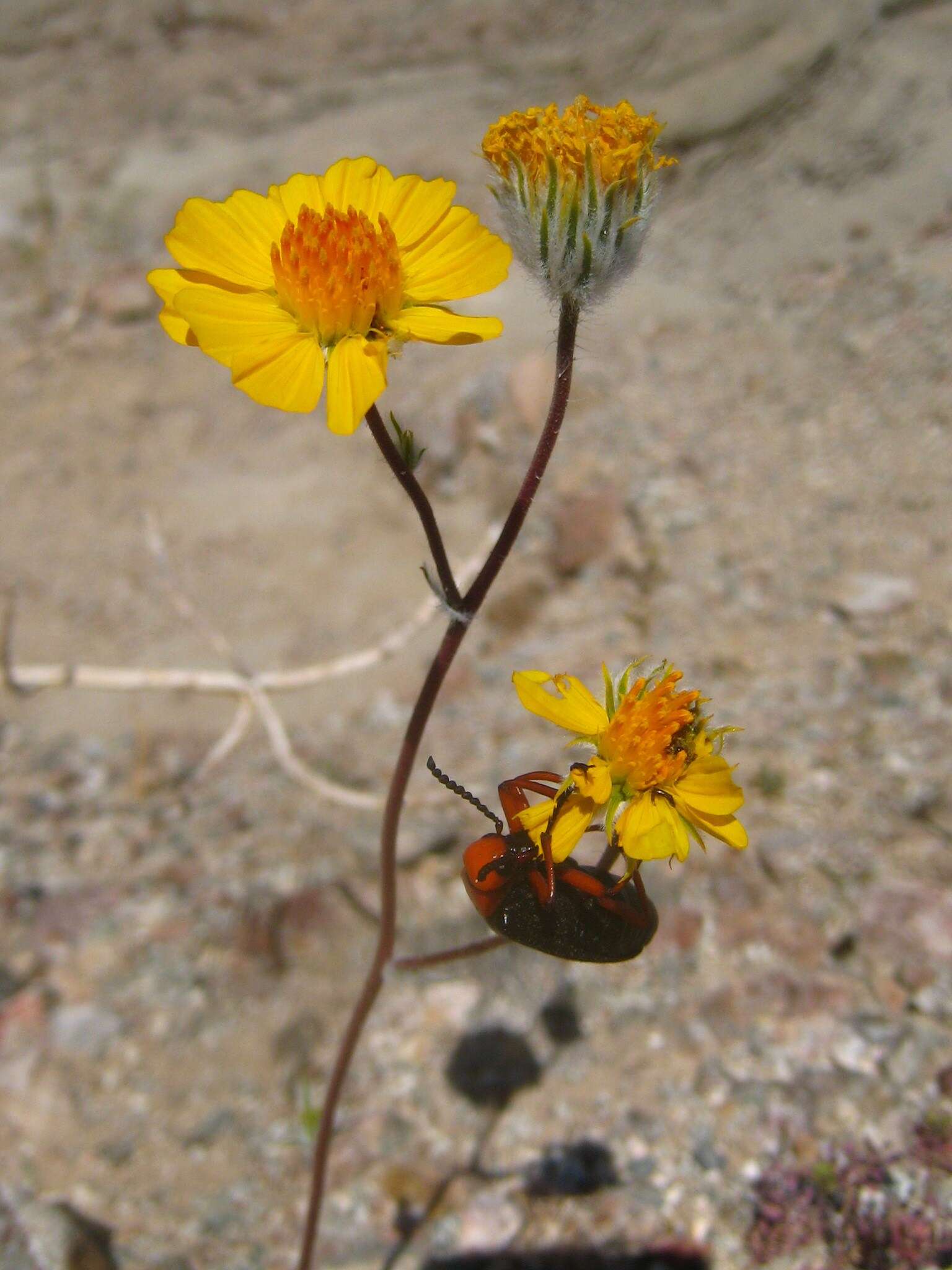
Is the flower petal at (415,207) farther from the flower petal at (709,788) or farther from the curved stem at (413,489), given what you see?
the flower petal at (709,788)

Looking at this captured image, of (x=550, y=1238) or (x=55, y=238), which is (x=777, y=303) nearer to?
(x=550, y=1238)

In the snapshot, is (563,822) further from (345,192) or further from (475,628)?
(475,628)

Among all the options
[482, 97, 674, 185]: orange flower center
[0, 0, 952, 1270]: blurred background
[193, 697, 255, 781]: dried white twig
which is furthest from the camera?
[193, 697, 255, 781]: dried white twig

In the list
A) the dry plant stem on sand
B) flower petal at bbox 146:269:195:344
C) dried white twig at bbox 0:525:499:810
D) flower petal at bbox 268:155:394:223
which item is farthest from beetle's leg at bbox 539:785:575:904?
dried white twig at bbox 0:525:499:810

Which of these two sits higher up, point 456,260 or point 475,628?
point 456,260

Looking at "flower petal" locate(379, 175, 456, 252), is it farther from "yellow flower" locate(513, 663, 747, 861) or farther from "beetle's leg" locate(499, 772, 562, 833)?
"beetle's leg" locate(499, 772, 562, 833)

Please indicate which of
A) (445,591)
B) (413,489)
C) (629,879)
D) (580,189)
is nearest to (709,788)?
(629,879)

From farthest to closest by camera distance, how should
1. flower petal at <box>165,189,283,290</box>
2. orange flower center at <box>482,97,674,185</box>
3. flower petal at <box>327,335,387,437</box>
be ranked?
1. flower petal at <box>165,189,283,290</box>
2. orange flower center at <box>482,97,674,185</box>
3. flower petal at <box>327,335,387,437</box>
